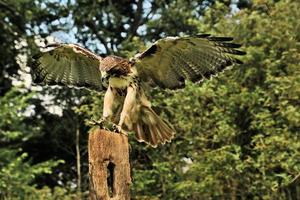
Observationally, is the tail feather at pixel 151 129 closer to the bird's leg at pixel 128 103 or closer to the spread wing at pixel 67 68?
the bird's leg at pixel 128 103

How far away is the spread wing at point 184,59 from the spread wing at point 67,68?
481 millimetres

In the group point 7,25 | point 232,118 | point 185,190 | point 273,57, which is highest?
point 7,25

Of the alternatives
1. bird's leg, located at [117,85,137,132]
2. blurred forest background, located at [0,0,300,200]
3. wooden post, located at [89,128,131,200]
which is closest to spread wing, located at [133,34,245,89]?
bird's leg, located at [117,85,137,132]

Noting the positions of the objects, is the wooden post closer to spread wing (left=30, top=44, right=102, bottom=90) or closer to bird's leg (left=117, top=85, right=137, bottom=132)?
bird's leg (left=117, top=85, right=137, bottom=132)

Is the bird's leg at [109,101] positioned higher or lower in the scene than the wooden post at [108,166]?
higher

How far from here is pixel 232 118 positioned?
1311 centimetres

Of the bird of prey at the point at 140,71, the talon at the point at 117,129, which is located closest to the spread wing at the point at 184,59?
the bird of prey at the point at 140,71

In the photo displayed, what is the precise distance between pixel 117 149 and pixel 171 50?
5.17 feet

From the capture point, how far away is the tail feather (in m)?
6.39

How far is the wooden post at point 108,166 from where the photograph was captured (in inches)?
200

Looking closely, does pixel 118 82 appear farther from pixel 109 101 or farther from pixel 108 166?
pixel 108 166

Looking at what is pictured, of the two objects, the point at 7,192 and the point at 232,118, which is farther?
the point at 7,192

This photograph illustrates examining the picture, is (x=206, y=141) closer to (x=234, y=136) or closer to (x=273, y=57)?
(x=234, y=136)

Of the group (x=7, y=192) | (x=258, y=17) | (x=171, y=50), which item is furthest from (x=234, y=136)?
(x=171, y=50)
